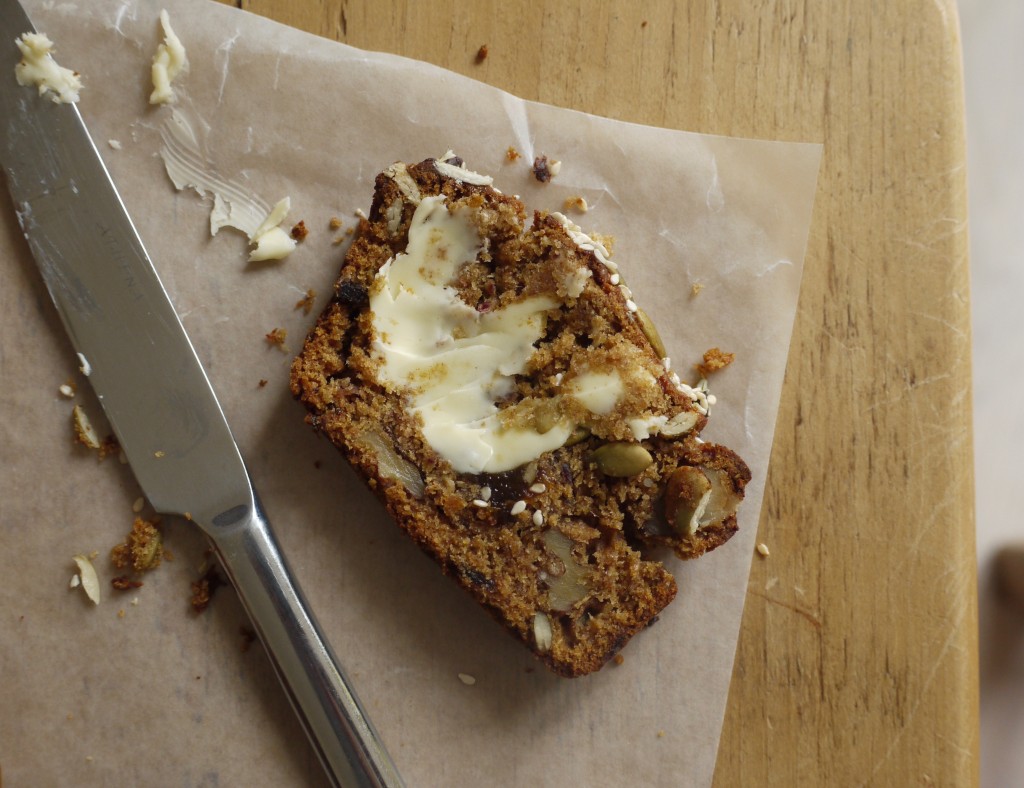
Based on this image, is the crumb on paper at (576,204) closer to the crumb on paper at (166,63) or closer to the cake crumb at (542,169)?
the cake crumb at (542,169)

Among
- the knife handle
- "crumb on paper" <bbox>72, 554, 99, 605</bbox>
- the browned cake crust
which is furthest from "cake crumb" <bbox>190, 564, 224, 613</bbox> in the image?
the browned cake crust

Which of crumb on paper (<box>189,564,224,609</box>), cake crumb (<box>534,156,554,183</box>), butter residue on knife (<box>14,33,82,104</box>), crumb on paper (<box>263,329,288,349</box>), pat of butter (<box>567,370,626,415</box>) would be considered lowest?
crumb on paper (<box>189,564,224,609</box>)

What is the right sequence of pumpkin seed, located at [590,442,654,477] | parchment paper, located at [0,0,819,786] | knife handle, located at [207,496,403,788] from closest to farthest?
1. pumpkin seed, located at [590,442,654,477]
2. knife handle, located at [207,496,403,788]
3. parchment paper, located at [0,0,819,786]

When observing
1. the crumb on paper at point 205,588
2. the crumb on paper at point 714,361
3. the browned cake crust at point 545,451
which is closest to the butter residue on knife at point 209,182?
the browned cake crust at point 545,451

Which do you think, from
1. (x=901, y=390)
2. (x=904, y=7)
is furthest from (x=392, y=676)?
(x=904, y=7)

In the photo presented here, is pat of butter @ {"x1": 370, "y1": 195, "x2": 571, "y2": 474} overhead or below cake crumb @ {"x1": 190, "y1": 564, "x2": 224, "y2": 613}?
overhead

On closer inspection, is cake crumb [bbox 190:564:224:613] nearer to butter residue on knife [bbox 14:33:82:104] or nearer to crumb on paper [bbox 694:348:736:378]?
butter residue on knife [bbox 14:33:82:104]
